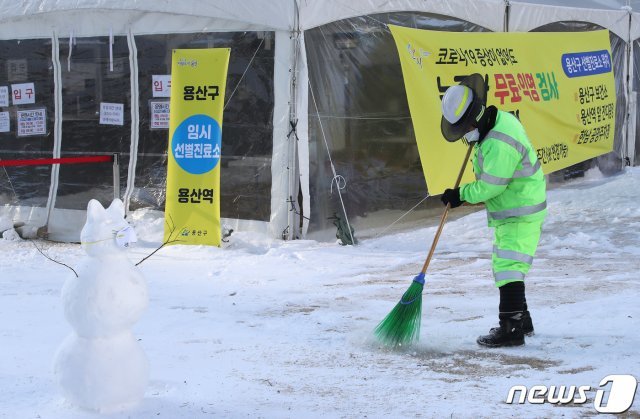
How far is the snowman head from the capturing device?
4.31 m

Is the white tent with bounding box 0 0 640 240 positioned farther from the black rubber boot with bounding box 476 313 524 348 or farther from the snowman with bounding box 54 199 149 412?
the snowman with bounding box 54 199 149 412

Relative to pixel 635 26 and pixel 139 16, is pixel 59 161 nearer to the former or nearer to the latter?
pixel 139 16

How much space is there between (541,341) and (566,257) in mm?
4060

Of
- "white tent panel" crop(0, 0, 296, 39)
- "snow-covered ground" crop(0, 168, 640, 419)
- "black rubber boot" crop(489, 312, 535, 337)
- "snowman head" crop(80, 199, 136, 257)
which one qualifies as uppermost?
"white tent panel" crop(0, 0, 296, 39)

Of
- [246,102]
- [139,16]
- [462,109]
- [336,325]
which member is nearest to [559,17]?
[246,102]

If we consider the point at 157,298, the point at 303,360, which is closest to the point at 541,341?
the point at 303,360

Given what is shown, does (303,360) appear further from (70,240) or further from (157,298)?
(70,240)

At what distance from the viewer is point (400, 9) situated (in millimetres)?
11305

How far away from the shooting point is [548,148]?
12688 mm

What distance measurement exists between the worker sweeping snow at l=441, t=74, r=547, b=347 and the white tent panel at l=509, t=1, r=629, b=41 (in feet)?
24.8

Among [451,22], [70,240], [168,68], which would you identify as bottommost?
[70,240]

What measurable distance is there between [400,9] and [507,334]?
6.54 m

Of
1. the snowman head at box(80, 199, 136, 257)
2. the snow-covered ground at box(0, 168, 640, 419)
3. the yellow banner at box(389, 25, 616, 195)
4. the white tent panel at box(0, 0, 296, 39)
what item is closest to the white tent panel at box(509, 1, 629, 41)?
the yellow banner at box(389, 25, 616, 195)

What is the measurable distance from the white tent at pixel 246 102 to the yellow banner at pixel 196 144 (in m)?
0.60
